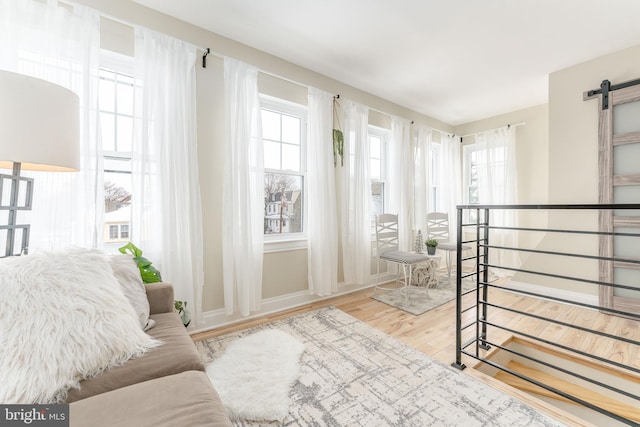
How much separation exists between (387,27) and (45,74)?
263 centimetres

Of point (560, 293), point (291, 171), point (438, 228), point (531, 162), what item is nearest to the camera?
point (291, 171)

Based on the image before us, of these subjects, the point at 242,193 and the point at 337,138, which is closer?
the point at 242,193

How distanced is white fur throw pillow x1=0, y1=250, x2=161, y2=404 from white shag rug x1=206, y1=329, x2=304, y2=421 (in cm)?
64

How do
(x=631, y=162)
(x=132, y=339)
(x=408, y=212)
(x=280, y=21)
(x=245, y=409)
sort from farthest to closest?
(x=408, y=212) → (x=631, y=162) → (x=280, y=21) → (x=245, y=409) → (x=132, y=339)

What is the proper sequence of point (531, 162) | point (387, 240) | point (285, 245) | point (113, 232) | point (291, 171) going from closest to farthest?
point (113, 232) < point (285, 245) < point (291, 171) < point (387, 240) < point (531, 162)

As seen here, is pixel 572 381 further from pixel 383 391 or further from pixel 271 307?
pixel 271 307

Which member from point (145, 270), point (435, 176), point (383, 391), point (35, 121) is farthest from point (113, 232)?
point (435, 176)

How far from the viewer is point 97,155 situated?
6.24 ft

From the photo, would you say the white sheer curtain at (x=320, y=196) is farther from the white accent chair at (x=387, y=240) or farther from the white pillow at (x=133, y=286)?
the white pillow at (x=133, y=286)

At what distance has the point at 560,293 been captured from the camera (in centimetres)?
328

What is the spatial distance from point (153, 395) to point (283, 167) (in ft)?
8.08

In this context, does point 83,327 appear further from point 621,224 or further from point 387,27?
point 621,224

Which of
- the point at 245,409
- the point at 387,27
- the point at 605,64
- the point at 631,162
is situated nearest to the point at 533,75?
the point at 605,64

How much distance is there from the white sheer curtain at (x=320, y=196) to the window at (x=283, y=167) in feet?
0.58
